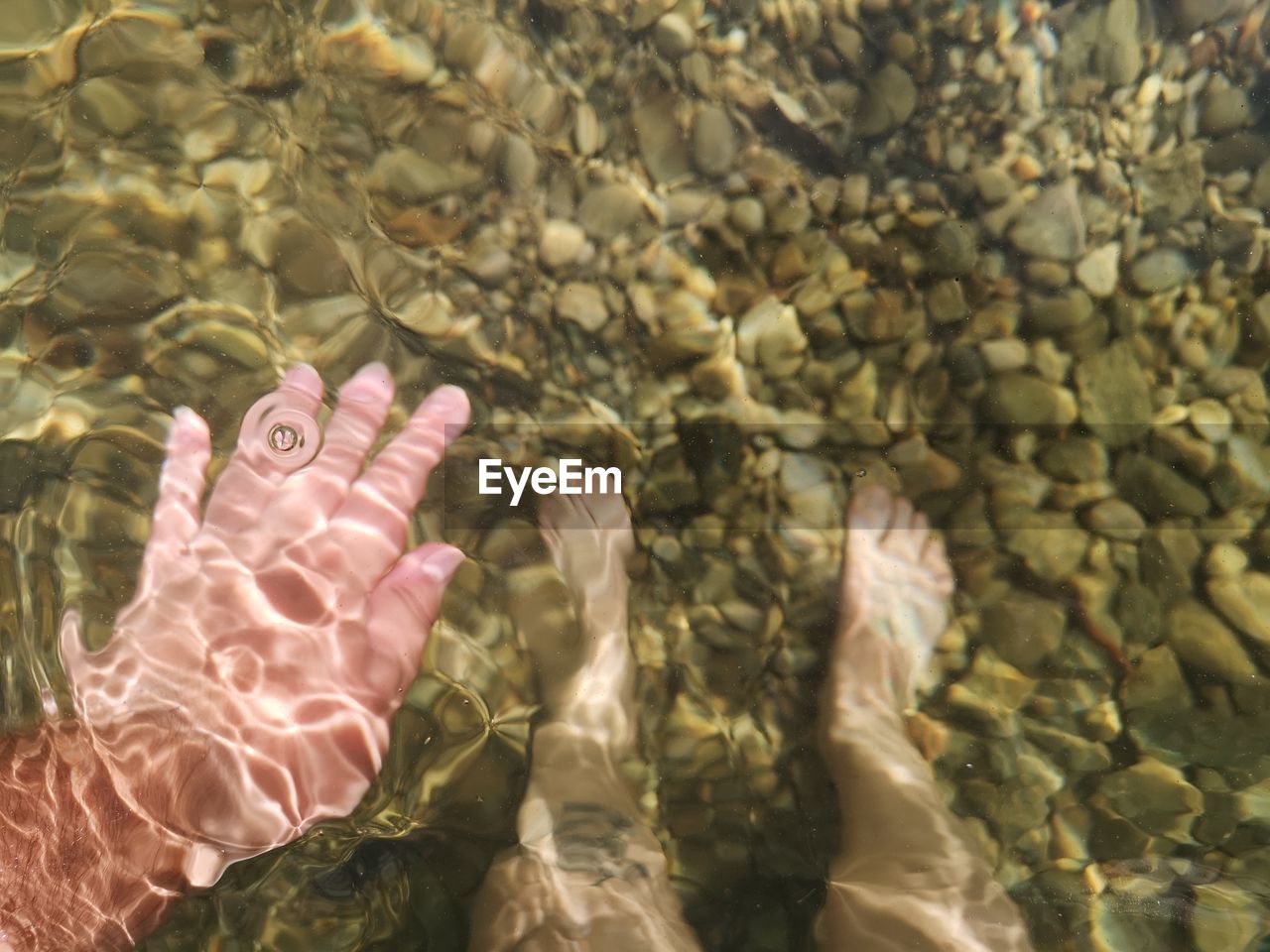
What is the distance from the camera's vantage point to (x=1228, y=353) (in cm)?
187

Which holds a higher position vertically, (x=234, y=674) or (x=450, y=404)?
(x=450, y=404)

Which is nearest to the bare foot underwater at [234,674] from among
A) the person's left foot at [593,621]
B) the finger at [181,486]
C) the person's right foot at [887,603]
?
the finger at [181,486]

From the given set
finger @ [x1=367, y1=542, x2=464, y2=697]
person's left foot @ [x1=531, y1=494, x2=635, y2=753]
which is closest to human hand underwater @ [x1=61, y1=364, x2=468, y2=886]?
finger @ [x1=367, y1=542, x2=464, y2=697]

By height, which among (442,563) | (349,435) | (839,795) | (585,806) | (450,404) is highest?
(450,404)

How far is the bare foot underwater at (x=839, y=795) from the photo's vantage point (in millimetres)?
1834

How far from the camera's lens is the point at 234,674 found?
1923 millimetres

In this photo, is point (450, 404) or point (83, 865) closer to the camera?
point (83, 865)

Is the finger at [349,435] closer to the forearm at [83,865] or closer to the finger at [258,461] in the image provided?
the finger at [258,461]

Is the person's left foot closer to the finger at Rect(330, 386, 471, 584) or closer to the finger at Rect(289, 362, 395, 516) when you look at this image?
the finger at Rect(330, 386, 471, 584)

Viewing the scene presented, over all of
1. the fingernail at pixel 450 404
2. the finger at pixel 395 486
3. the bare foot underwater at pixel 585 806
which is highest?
the fingernail at pixel 450 404

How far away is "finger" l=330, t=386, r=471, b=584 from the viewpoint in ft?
6.51

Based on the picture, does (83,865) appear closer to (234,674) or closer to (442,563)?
(234,674)

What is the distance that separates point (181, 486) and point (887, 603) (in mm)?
1618

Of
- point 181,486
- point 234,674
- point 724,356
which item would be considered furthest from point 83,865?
point 724,356
